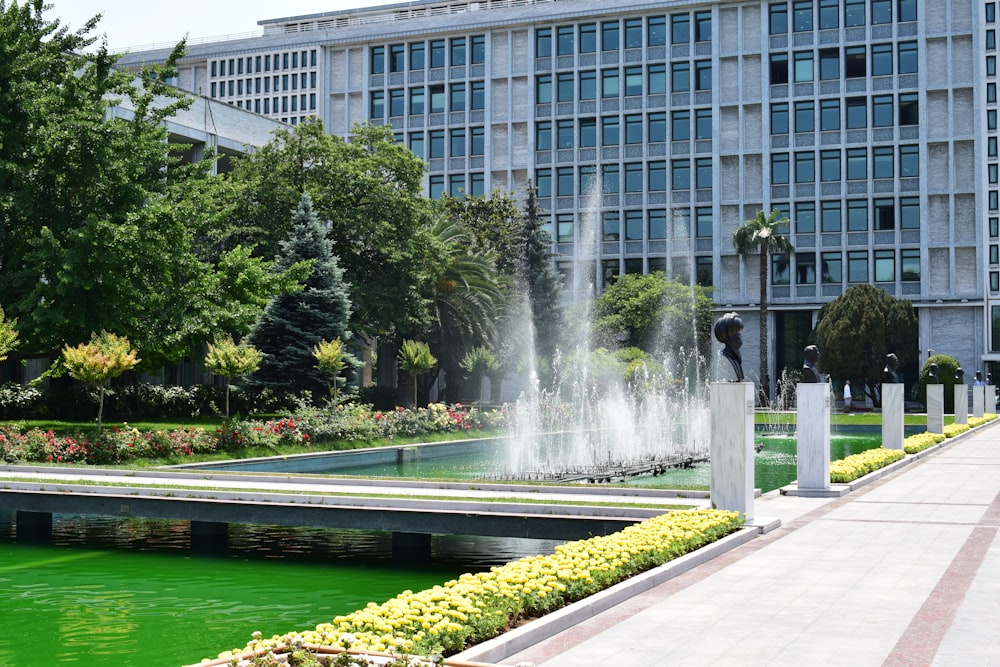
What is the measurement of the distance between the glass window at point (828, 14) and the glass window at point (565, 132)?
641 inches

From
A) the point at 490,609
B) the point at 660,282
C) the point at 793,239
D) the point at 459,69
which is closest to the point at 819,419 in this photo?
the point at 490,609

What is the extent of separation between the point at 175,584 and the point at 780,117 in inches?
→ 2402

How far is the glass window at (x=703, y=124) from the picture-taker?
227 feet

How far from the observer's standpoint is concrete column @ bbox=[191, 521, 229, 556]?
49.6 feet

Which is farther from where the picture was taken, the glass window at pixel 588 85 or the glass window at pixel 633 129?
the glass window at pixel 588 85

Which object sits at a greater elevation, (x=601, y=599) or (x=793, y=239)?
(x=793, y=239)

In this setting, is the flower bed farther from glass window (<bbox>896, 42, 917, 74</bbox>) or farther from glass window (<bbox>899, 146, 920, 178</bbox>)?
glass window (<bbox>896, 42, 917, 74</bbox>)

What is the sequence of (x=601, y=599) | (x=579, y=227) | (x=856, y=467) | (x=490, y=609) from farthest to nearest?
(x=579, y=227)
(x=856, y=467)
(x=601, y=599)
(x=490, y=609)

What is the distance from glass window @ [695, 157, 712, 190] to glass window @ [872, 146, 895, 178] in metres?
9.59

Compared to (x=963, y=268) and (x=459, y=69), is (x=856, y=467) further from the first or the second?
(x=459, y=69)

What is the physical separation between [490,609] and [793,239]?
62656 mm

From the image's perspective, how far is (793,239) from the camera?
67.4 meters

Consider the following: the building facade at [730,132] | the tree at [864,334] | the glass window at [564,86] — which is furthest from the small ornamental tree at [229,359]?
the glass window at [564,86]

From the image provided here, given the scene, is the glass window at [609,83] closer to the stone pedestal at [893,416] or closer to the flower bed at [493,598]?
the stone pedestal at [893,416]
